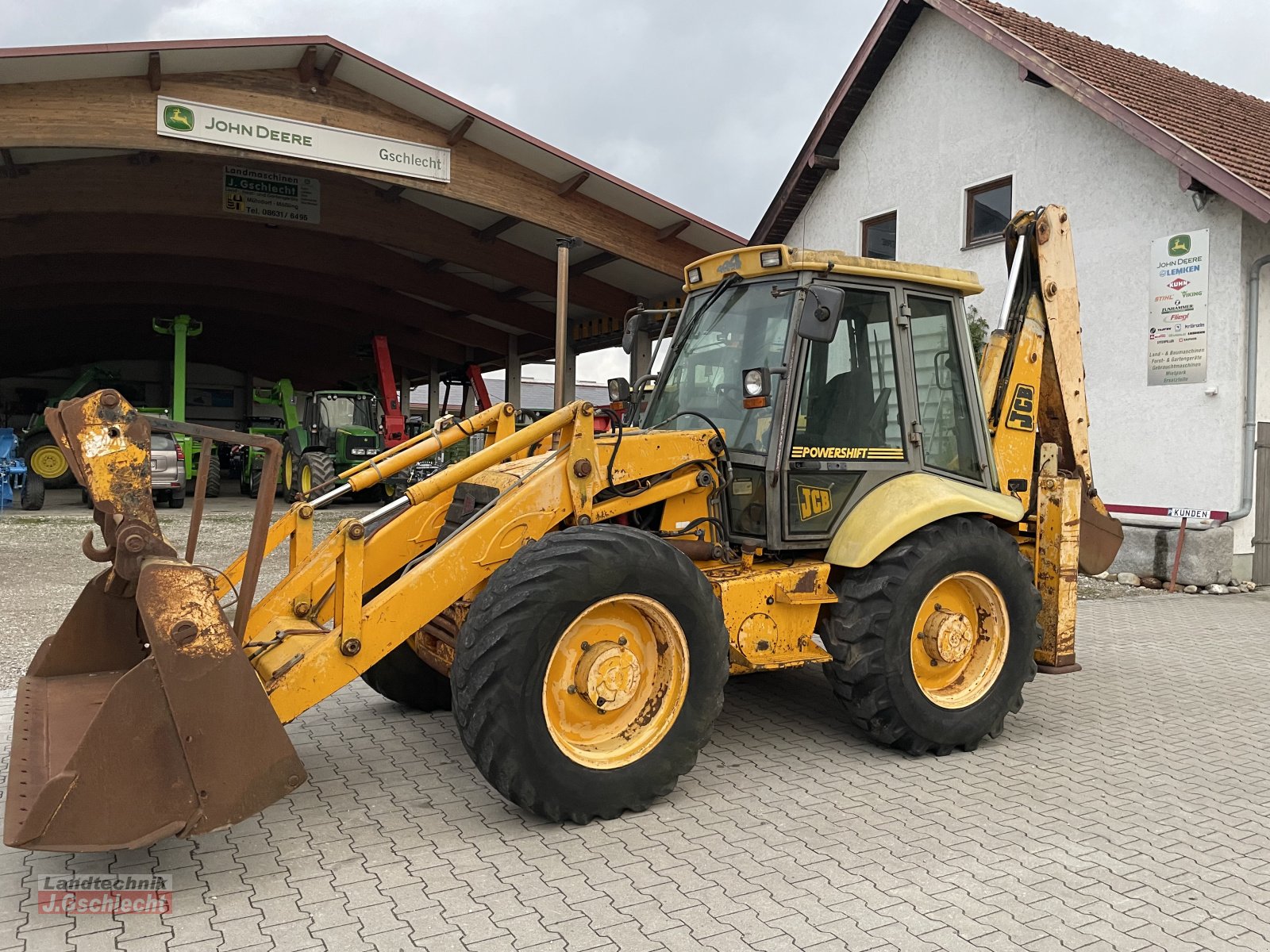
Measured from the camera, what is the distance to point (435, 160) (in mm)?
13789

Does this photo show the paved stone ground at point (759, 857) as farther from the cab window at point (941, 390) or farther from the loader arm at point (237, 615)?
the cab window at point (941, 390)

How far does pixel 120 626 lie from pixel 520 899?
6.83 feet

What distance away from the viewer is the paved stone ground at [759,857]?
3.08 metres

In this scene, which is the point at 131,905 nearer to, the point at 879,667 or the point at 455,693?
the point at 455,693

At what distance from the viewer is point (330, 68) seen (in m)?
12.8

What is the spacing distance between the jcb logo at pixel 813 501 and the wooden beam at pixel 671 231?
1154 cm

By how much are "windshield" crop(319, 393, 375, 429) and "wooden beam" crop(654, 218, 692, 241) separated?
7.98 m

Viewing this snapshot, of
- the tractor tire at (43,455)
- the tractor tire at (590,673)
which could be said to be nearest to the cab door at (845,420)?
the tractor tire at (590,673)

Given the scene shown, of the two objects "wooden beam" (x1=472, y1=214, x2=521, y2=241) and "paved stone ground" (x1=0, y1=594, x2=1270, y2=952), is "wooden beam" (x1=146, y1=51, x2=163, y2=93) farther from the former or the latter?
"paved stone ground" (x1=0, y1=594, x2=1270, y2=952)

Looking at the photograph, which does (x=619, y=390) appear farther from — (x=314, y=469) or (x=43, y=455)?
(x=43, y=455)

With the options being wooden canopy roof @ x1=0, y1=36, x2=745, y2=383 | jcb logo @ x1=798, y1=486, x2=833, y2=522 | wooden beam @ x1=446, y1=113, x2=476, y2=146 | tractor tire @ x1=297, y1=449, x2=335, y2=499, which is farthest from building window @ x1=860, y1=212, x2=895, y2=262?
jcb logo @ x1=798, y1=486, x2=833, y2=522

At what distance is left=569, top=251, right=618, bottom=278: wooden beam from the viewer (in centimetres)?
1759

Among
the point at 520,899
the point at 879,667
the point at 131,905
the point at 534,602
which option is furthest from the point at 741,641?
the point at 131,905

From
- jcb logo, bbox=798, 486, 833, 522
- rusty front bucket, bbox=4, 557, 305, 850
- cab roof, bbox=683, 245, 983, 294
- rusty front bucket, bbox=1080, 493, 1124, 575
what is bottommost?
rusty front bucket, bbox=4, 557, 305, 850
